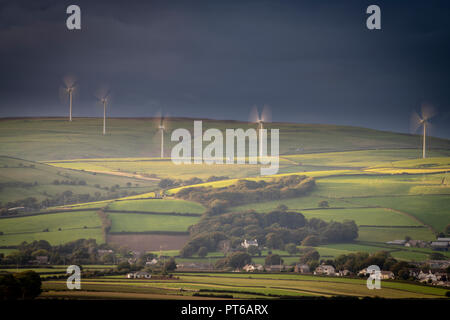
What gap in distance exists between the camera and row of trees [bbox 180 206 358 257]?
62.9 m

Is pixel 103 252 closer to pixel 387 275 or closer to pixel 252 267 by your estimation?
pixel 252 267

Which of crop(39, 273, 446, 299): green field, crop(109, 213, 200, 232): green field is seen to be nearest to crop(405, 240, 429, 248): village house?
crop(39, 273, 446, 299): green field

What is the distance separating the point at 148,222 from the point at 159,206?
14.4ft

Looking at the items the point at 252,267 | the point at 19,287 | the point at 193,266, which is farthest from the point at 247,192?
the point at 19,287

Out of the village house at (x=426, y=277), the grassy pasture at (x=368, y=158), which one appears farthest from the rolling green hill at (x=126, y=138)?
the village house at (x=426, y=277)

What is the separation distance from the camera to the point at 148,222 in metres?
68.9

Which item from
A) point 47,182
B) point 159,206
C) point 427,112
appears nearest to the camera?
point 159,206

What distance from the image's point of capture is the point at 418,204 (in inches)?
2835

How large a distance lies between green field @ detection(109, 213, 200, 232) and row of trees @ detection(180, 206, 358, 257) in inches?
62.8

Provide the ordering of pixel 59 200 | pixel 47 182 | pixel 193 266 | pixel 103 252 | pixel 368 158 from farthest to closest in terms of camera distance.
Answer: pixel 368 158 → pixel 47 182 → pixel 59 200 → pixel 103 252 → pixel 193 266

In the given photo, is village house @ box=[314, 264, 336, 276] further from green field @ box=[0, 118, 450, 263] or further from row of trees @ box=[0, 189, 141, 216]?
row of trees @ box=[0, 189, 141, 216]

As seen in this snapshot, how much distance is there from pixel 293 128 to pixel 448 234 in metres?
49.5
